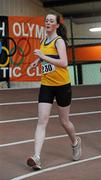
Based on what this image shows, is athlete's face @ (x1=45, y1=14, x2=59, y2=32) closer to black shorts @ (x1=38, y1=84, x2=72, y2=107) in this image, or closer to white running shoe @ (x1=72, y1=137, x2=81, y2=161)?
black shorts @ (x1=38, y1=84, x2=72, y2=107)

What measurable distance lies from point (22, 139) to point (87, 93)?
383 centimetres

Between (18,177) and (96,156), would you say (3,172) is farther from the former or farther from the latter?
(96,156)

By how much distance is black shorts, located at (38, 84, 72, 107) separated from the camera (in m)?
5.38

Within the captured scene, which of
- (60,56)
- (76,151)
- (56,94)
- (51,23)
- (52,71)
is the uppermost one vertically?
(51,23)

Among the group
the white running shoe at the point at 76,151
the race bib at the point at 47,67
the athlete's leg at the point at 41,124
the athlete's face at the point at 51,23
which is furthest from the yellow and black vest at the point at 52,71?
the white running shoe at the point at 76,151

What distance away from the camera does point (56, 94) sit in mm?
5469

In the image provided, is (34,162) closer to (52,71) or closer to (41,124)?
(41,124)

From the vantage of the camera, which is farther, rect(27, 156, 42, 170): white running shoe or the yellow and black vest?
the yellow and black vest

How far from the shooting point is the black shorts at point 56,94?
5375mm

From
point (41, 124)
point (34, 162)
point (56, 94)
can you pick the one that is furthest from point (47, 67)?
point (34, 162)

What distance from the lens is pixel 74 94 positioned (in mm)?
10070

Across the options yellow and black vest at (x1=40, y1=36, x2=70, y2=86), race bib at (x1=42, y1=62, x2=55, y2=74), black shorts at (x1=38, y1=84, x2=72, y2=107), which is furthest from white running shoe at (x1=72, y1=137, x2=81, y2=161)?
race bib at (x1=42, y1=62, x2=55, y2=74)

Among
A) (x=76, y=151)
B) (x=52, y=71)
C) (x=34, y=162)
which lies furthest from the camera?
(x=76, y=151)

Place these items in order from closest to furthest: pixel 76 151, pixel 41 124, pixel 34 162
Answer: pixel 34 162 → pixel 41 124 → pixel 76 151
